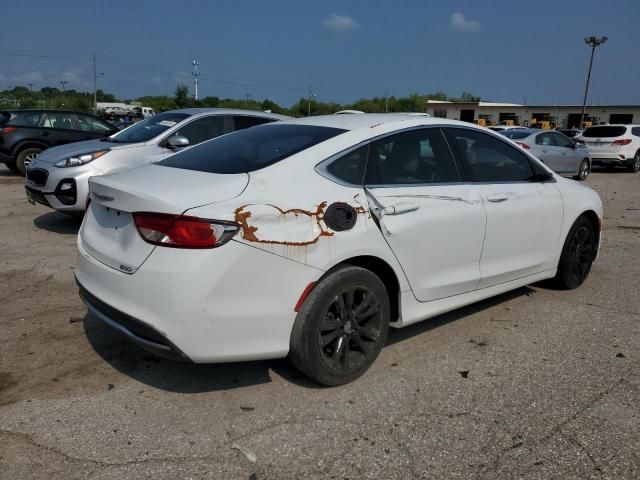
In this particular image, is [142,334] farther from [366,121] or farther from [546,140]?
[546,140]

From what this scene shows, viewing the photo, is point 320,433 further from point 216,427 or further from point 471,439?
point 471,439

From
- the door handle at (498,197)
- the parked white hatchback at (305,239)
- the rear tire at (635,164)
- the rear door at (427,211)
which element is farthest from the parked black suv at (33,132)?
the rear tire at (635,164)

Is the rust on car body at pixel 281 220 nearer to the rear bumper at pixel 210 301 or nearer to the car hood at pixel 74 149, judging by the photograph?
the rear bumper at pixel 210 301

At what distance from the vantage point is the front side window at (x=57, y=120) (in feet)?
41.1

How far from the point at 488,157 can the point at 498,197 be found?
1.19 ft

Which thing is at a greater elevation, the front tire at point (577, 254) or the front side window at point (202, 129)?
the front side window at point (202, 129)

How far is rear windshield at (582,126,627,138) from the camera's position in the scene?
18484 millimetres

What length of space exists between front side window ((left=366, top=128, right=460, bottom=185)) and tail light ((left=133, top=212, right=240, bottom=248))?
1.04 m

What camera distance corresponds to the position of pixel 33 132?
12234mm

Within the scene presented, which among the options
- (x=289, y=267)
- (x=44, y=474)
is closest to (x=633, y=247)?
(x=289, y=267)

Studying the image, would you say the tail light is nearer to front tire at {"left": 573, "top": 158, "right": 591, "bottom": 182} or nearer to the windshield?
the windshield

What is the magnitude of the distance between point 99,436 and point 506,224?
309 centimetres

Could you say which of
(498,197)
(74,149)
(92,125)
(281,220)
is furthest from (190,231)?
(92,125)

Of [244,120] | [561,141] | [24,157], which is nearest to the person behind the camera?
[244,120]
